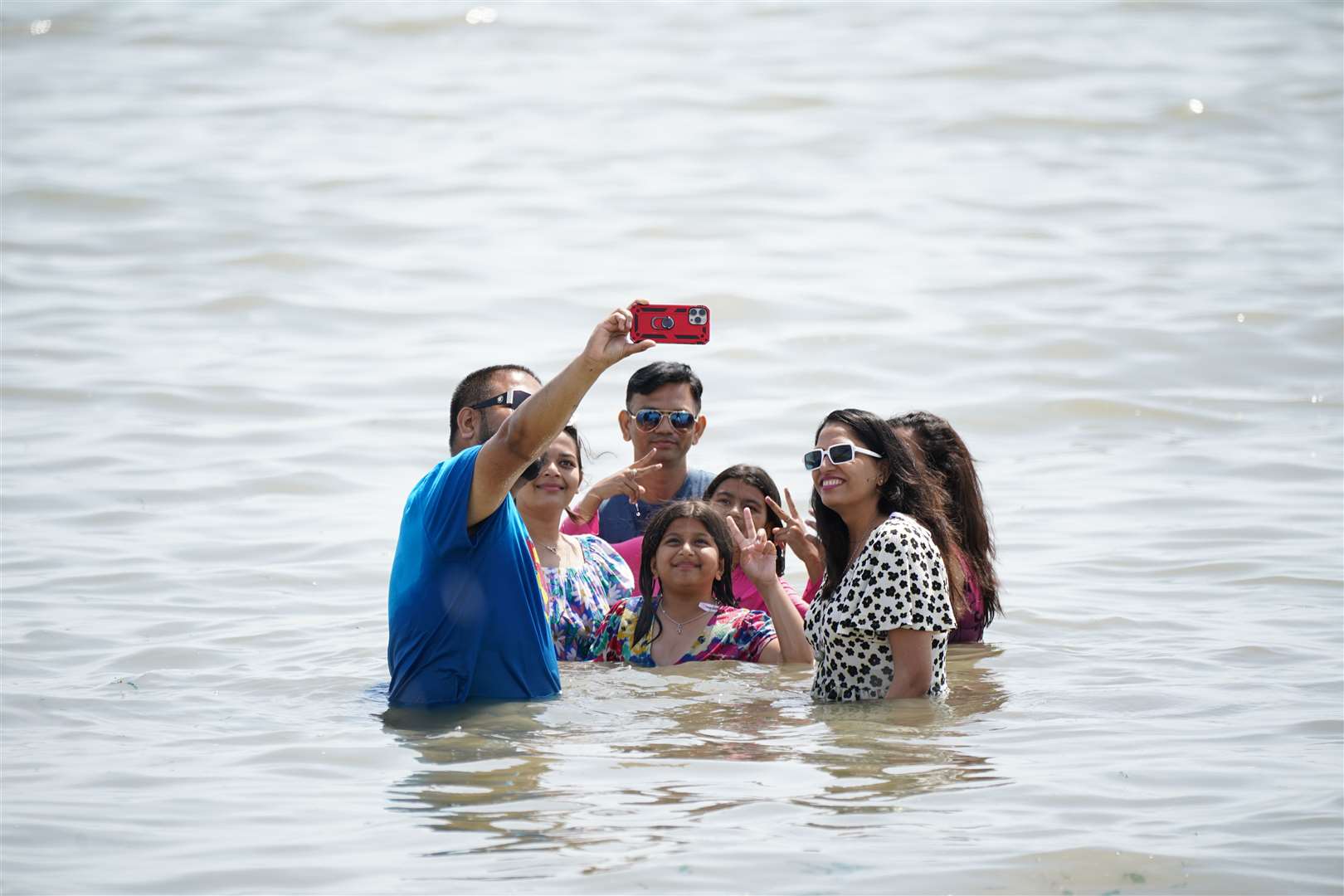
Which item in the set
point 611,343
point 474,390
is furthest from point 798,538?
point 611,343

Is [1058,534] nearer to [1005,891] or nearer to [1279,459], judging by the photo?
[1279,459]

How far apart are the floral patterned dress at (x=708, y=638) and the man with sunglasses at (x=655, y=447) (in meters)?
0.82

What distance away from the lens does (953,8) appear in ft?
97.8

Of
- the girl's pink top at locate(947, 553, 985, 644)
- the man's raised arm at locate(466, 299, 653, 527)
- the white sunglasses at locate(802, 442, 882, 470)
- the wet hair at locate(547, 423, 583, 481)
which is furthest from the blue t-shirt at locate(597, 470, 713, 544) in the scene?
the man's raised arm at locate(466, 299, 653, 527)

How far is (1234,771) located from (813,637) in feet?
5.33

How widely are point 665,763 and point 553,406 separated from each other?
5.32 ft

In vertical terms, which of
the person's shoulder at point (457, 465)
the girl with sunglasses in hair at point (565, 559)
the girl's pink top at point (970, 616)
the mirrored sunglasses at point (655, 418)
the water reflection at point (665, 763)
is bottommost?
the water reflection at point (665, 763)

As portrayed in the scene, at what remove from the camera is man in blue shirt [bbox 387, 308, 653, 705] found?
5.04 m

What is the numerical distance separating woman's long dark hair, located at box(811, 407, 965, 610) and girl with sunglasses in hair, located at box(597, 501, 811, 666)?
94 centimetres

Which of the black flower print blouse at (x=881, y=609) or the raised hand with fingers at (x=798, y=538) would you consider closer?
the black flower print blouse at (x=881, y=609)

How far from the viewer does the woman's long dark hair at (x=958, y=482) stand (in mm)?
7602

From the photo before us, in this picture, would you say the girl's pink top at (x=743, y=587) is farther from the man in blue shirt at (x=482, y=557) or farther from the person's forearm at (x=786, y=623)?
the man in blue shirt at (x=482, y=557)

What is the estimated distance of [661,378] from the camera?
8.45m

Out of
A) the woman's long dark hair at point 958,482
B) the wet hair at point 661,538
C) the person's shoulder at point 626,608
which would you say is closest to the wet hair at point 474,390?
the wet hair at point 661,538
